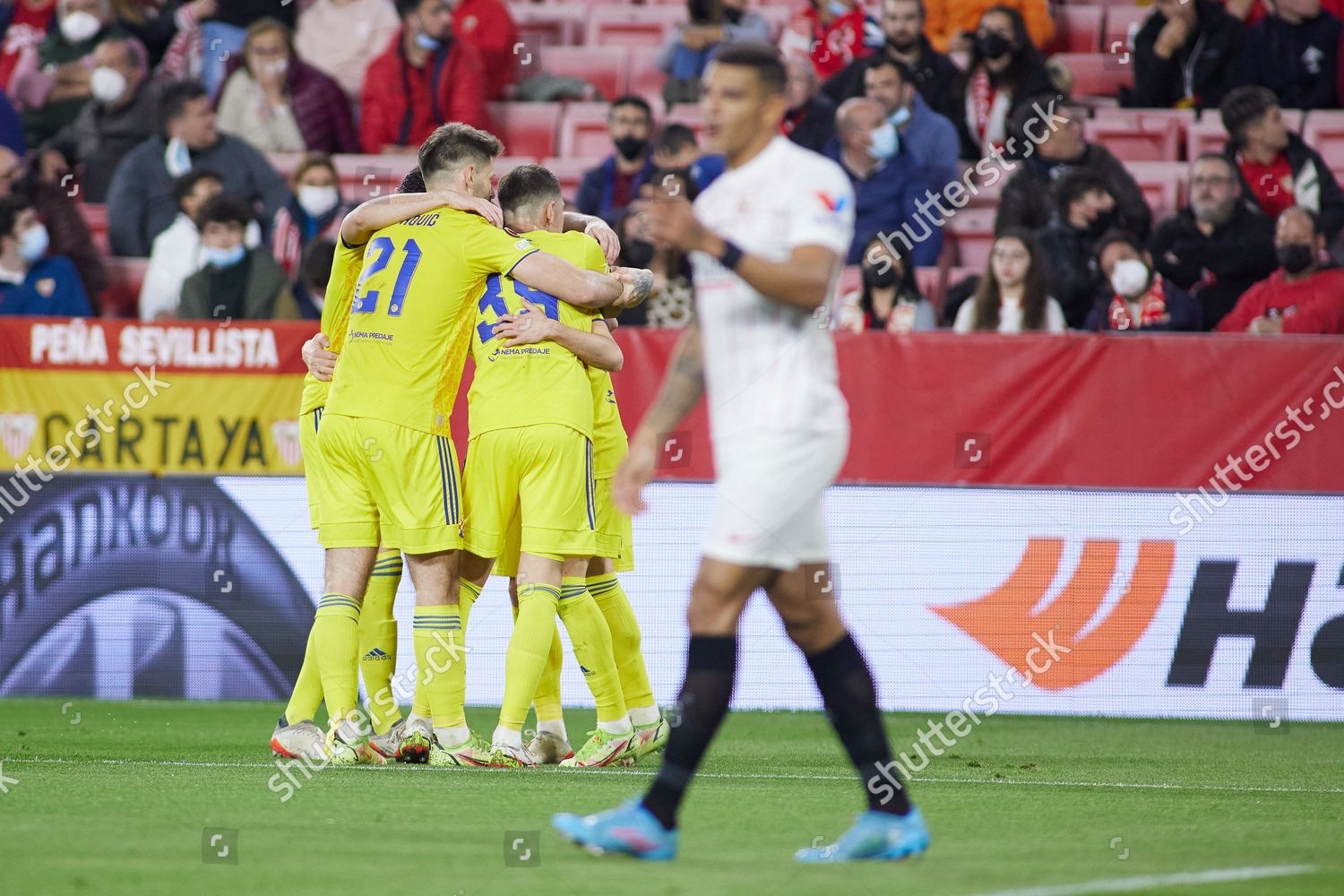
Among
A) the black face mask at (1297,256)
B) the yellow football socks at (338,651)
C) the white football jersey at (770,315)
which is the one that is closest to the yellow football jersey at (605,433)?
the yellow football socks at (338,651)

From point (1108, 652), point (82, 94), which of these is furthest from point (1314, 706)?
point (82, 94)

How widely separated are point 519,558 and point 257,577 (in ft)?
13.3

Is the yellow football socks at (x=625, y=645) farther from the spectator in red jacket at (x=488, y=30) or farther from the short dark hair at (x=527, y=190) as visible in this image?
the spectator in red jacket at (x=488, y=30)

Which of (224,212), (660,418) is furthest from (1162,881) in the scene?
(224,212)

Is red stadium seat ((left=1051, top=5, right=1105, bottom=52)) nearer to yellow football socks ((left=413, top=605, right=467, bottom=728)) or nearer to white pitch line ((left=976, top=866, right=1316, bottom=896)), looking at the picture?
yellow football socks ((left=413, top=605, right=467, bottom=728))

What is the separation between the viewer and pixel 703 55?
14.7 metres

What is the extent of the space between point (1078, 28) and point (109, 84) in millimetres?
8367

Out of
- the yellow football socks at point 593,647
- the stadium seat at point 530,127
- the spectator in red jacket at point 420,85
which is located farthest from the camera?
the stadium seat at point 530,127

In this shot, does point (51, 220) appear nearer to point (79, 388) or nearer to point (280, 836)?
point (79, 388)

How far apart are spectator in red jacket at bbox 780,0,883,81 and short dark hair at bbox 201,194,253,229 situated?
469 cm

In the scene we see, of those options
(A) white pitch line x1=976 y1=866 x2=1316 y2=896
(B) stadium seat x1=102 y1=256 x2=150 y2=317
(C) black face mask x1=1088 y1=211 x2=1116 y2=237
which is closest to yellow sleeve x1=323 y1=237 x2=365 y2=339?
(A) white pitch line x1=976 y1=866 x2=1316 y2=896

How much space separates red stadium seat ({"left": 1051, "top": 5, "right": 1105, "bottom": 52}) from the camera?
15.4m

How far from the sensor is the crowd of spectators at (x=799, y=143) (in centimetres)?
1220

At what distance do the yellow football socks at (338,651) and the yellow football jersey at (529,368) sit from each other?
34.7 inches
